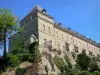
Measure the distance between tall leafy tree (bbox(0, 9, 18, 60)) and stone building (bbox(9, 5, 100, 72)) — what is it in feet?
17.5

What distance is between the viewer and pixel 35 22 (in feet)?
167

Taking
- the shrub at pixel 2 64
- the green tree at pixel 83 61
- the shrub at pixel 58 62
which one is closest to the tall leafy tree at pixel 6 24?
the shrub at pixel 2 64

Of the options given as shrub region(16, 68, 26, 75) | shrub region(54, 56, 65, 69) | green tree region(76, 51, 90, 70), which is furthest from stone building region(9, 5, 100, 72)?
shrub region(16, 68, 26, 75)

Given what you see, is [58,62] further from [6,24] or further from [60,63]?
[6,24]

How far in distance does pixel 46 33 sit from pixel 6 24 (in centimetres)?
1257

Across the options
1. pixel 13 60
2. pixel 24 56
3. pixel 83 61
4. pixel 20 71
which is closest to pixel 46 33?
pixel 83 61

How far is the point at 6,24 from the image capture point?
1678 inches

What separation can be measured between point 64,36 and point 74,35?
5.75m

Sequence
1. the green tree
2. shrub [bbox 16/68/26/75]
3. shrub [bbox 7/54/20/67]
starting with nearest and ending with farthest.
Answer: shrub [bbox 16/68/26/75] → shrub [bbox 7/54/20/67] → the green tree

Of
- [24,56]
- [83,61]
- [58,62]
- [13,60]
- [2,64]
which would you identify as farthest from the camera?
[83,61]

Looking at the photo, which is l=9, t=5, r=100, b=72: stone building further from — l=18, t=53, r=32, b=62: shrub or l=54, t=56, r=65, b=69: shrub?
l=18, t=53, r=32, b=62: shrub

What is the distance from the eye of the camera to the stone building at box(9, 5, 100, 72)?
4931 cm

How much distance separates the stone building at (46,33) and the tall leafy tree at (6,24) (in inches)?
210

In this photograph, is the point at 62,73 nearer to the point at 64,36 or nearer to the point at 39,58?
the point at 39,58
